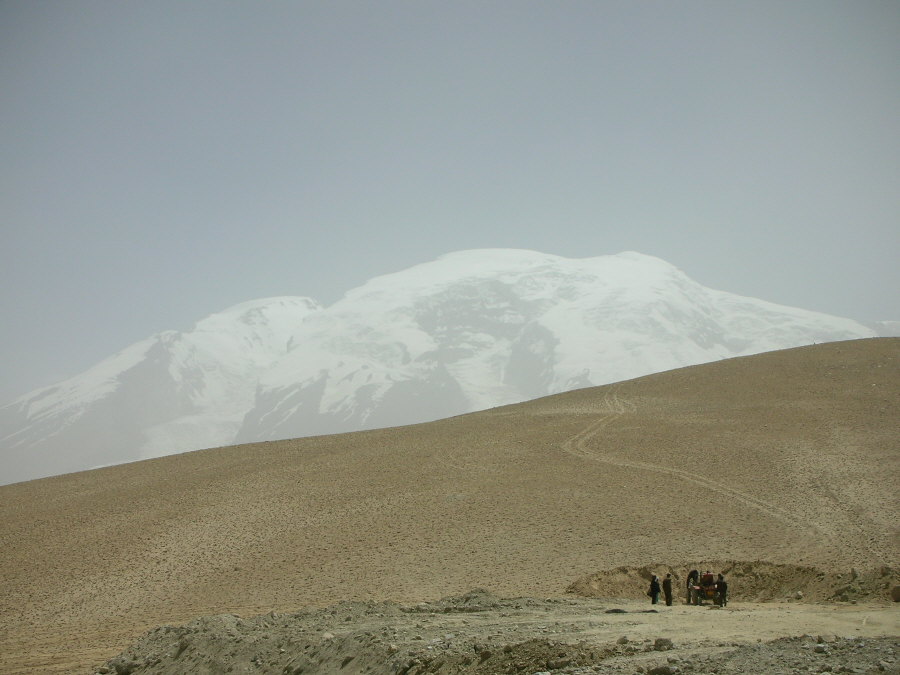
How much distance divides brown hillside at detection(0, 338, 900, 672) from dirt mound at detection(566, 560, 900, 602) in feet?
3.05

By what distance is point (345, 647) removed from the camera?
1176 centimetres

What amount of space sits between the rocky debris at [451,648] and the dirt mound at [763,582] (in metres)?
4.01

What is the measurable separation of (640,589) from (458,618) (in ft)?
25.0

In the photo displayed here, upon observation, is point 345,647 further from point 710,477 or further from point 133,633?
point 710,477

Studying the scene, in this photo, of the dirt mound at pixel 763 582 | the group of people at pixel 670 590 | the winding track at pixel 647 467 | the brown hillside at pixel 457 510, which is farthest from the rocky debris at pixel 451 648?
the winding track at pixel 647 467

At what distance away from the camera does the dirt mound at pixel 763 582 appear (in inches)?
611

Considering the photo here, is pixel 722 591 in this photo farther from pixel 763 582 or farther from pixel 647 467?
pixel 647 467

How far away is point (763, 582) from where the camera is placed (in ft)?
60.8

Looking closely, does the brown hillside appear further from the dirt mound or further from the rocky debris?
the rocky debris

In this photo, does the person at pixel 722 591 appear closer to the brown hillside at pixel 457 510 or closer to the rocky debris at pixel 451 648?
the rocky debris at pixel 451 648

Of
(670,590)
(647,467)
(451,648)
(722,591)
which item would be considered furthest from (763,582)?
(647,467)

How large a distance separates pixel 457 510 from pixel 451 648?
1633 centimetres

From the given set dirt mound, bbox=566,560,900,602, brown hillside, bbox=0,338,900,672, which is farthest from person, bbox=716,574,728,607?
brown hillside, bbox=0,338,900,672

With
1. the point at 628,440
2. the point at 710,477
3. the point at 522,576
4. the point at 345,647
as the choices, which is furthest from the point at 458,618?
the point at 628,440
